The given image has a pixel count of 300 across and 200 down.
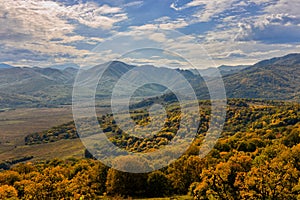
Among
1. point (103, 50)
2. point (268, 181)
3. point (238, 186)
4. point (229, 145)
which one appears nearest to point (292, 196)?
point (268, 181)

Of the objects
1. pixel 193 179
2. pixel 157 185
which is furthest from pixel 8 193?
pixel 193 179

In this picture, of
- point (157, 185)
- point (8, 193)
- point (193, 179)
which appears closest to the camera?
point (8, 193)

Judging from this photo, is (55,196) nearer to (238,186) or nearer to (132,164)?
(132,164)

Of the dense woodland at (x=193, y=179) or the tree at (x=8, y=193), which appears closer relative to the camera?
the dense woodland at (x=193, y=179)

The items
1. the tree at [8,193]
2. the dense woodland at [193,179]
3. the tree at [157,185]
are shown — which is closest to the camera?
the dense woodland at [193,179]

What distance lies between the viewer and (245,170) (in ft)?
159

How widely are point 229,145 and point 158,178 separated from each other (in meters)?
31.2

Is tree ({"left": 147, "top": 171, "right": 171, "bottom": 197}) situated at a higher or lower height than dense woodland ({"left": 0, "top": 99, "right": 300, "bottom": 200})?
lower

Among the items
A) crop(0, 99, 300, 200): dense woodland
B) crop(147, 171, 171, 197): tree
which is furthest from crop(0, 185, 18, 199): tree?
crop(147, 171, 171, 197): tree

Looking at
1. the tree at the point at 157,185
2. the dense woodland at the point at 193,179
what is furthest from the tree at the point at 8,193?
the tree at the point at 157,185

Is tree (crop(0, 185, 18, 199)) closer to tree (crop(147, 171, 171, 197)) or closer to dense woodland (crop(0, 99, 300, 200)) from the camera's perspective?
dense woodland (crop(0, 99, 300, 200))

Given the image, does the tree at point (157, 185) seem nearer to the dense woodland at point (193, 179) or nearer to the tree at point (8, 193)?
the dense woodland at point (193, 179)

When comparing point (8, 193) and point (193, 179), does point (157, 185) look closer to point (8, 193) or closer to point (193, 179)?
point (193, 179)

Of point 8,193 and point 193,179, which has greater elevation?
point 8,193
